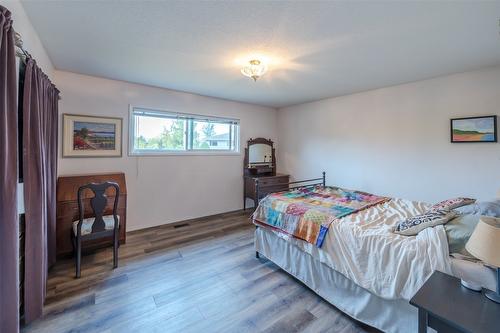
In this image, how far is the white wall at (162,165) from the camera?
315cm

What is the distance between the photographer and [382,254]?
5.23ft

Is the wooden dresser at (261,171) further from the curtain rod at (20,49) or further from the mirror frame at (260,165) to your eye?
the curtain rod at (20,49)

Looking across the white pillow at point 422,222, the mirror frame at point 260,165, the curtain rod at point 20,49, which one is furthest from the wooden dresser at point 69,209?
the white pillow at point 422,222

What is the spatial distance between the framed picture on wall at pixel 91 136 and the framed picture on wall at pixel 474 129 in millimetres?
4776

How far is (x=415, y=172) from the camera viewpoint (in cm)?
326

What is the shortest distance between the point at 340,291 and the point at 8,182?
2486mm

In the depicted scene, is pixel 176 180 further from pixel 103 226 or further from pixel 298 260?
pixel 298 260

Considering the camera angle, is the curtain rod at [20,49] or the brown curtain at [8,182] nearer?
the brown curtain at [8,182]

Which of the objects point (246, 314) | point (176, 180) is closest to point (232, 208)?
point (176, 180)

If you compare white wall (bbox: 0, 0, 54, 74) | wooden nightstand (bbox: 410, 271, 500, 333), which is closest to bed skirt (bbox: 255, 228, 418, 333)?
wooden nightstand (bbox: 410, 271, 500, 333)

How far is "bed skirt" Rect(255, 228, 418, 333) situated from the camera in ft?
5.01

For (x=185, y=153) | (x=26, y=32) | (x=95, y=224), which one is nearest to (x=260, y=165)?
(x=185, y=153)

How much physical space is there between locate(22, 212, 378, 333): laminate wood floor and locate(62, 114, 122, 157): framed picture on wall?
1.43m

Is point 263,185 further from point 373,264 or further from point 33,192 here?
point 33,192
